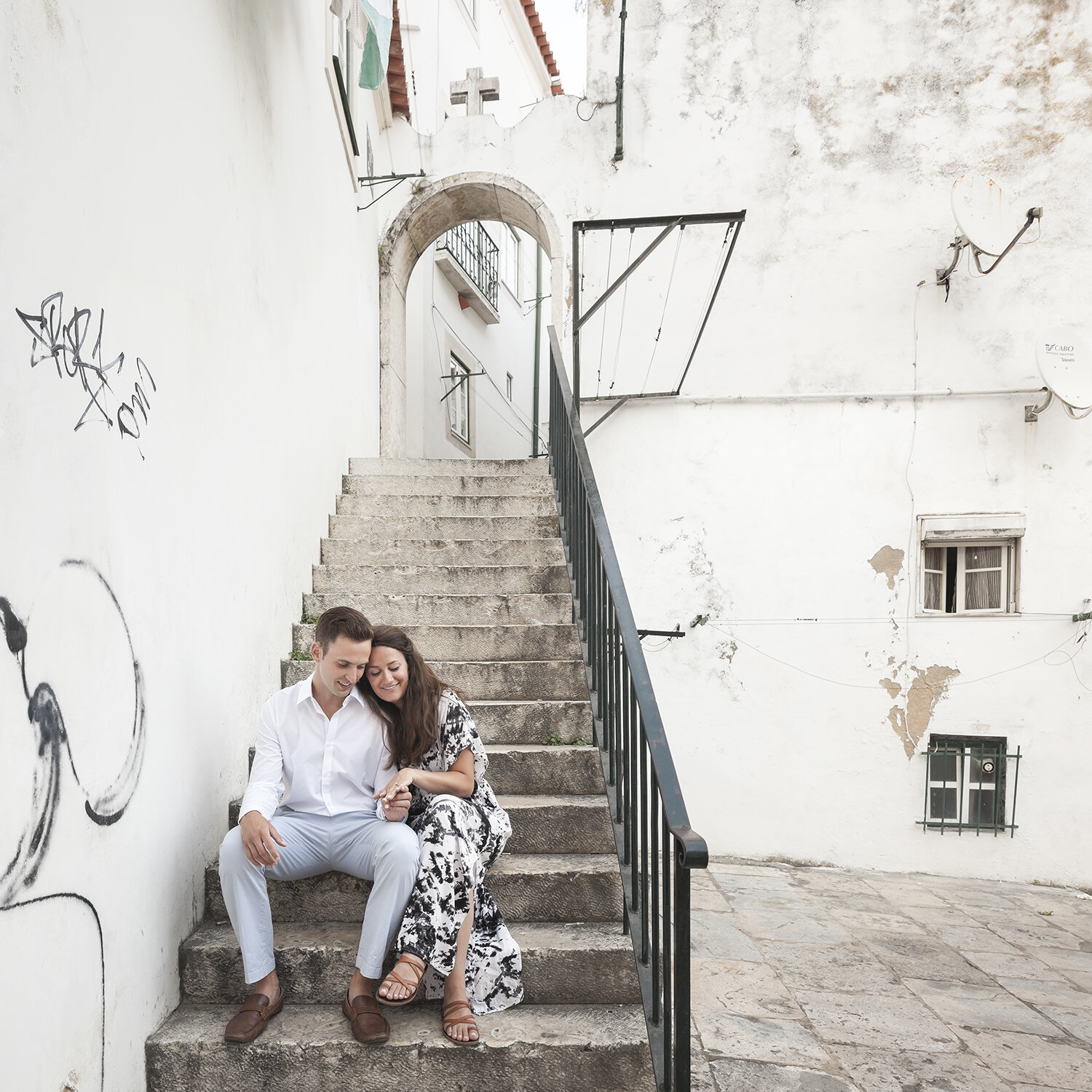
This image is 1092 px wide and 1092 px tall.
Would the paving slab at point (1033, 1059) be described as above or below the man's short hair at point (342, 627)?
below

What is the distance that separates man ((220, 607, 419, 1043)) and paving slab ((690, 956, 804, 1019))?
1.45 m

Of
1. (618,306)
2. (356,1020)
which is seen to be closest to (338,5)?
(618,306)

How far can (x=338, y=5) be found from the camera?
4.28 metres

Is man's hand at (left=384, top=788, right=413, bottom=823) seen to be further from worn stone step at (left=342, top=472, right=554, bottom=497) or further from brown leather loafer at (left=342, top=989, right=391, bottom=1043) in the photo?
worn stone step at (left=342, top=472, right=554, bottom=497)

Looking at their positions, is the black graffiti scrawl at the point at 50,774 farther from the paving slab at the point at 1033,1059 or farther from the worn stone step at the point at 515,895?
the paving slab at the point at 1033,1059

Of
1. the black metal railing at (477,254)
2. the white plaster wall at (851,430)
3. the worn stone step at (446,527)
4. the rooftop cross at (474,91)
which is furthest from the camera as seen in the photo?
the black metal railing at (477,254)

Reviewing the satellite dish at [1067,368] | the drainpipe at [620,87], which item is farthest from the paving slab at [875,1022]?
the drainpipe at [620,87]

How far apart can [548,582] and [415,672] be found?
6.01ft

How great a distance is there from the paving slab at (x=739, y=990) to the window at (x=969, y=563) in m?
3.12

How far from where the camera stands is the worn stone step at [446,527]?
16.2 ft

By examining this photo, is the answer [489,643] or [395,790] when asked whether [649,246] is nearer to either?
[489,643]

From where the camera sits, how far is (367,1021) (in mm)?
2307

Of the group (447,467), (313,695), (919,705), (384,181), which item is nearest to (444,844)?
(313,695)

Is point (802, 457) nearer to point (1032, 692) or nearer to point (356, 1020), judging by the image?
point (1032, 692)
